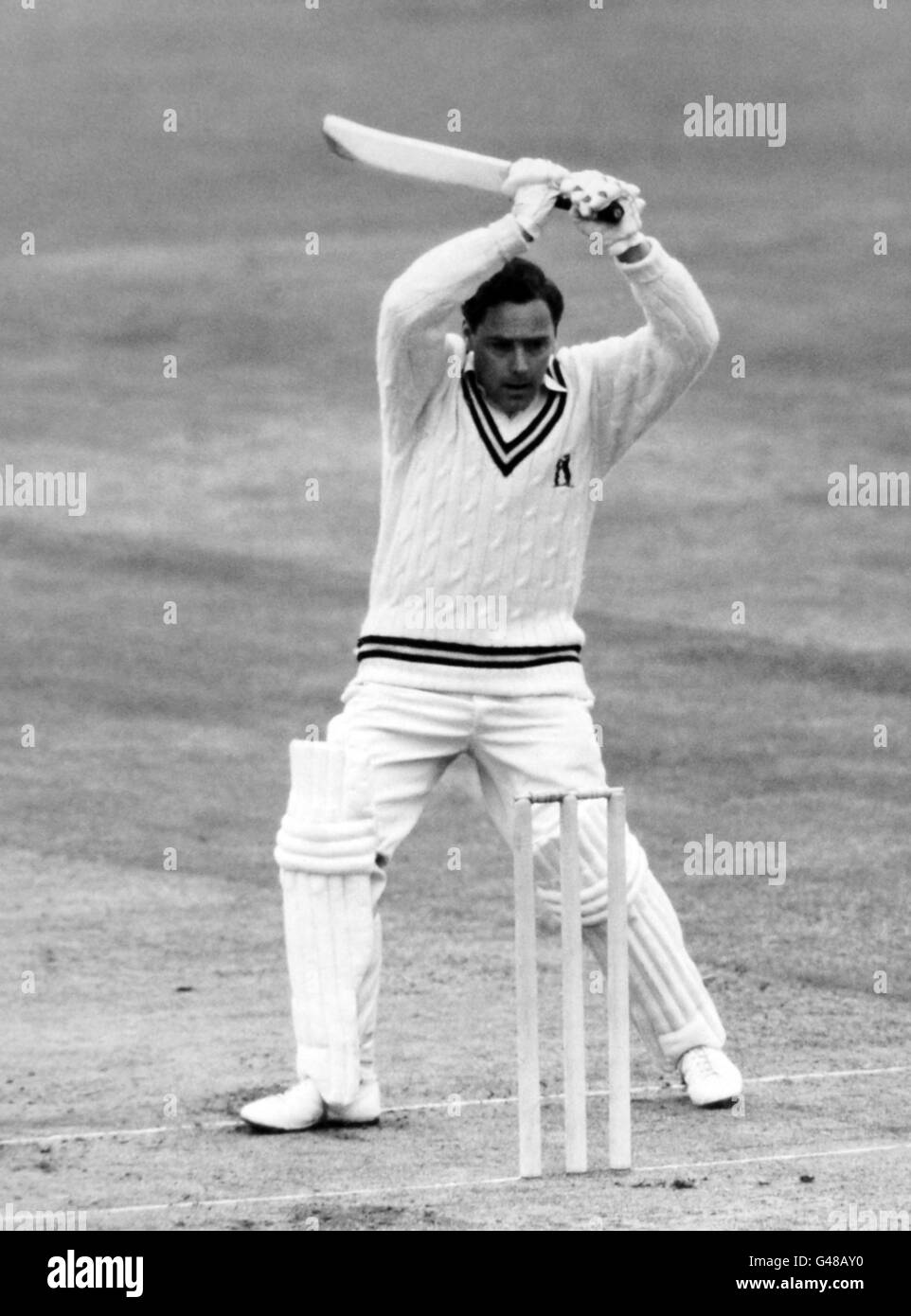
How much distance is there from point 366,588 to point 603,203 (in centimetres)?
976

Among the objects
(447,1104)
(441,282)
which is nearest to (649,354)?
(441,282)

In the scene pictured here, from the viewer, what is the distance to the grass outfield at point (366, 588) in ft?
23.0

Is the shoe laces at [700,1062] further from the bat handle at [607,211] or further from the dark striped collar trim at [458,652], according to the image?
the bat handle at [607,211]

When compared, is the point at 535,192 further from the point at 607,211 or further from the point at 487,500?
the point at 487,500

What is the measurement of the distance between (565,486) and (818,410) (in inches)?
512

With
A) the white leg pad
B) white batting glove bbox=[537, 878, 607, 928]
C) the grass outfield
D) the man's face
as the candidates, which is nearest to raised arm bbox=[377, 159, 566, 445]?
the man's face

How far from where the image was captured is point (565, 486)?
701cm

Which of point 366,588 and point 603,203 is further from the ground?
point 603,203

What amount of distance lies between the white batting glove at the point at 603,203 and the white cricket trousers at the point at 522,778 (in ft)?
3.76

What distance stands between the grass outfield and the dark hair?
1.97 m

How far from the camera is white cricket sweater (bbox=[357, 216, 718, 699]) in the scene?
691cm

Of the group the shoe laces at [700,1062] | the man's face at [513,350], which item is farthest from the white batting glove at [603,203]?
the shoe laces at [700,1062]

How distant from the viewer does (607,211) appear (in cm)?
664

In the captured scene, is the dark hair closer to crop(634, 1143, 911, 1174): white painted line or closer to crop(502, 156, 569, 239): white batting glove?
crop(502, 156, 569, 239): white batting glove
